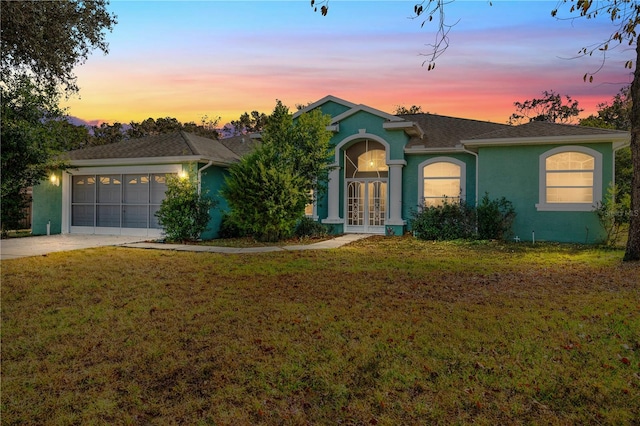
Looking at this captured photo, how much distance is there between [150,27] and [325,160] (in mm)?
6980

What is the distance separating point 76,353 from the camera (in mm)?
4512

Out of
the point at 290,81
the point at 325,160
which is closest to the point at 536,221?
the point at 325,160

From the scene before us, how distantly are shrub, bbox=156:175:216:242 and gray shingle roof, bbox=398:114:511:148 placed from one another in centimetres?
857

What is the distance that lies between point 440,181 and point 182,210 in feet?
32.4

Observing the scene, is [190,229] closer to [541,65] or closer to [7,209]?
[7,209]

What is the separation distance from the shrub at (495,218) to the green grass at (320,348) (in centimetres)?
600

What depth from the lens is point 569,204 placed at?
47.7 ft

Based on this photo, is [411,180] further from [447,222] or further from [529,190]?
[529,190]

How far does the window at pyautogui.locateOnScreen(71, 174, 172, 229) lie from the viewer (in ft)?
55.2

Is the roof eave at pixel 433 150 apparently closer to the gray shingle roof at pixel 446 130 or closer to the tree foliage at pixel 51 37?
the gray shingle roof at pixel 446 130

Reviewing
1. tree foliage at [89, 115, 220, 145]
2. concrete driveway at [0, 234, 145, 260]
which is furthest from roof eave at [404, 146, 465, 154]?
tree foliage at [89, 115, 220, 145]

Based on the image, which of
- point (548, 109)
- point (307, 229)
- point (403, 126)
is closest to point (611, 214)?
point (403, 126)

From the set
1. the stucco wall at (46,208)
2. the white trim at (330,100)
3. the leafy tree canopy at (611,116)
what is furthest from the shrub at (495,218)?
the leafy tree canopy at (611,116)

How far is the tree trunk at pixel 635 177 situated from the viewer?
1028 cm
